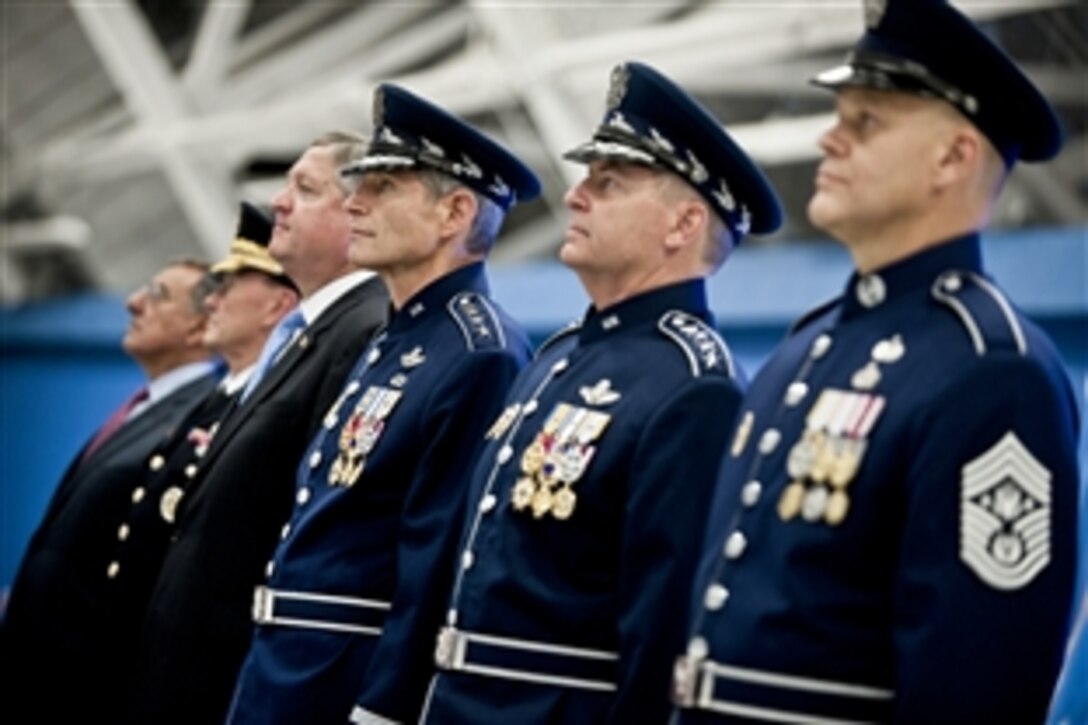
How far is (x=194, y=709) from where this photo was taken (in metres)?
4.43

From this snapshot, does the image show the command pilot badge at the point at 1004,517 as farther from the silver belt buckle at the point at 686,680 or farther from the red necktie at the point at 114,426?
the red necktie at the point at 114,426

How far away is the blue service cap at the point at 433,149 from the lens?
407cm

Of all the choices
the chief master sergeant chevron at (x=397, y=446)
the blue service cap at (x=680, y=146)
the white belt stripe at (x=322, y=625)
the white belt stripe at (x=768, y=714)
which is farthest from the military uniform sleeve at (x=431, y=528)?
the white belt stripe at (x=768, y=714)

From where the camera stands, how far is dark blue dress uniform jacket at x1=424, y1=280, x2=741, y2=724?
3.16 m

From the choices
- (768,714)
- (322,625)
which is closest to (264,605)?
(322,625)

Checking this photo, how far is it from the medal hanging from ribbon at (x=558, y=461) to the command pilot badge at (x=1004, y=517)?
0.80 meters

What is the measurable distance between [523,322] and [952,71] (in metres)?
5.25

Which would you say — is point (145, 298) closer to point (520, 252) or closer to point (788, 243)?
point (788, 243)

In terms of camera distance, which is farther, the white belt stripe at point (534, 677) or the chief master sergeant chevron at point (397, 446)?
the chief master sergeant chevron at point (397, 446)

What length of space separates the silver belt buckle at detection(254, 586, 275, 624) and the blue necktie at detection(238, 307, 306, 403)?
2.16 feet

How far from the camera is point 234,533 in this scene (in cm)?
439

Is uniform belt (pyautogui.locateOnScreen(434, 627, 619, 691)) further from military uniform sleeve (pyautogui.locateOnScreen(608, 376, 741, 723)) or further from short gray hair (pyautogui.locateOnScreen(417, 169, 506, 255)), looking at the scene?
short gray hair (pyautogui.locateOnScreen(417, 169, 506, 255))

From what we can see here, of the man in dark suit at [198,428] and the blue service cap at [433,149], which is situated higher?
the blue service cap at [433,149]

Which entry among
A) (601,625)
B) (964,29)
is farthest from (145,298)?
(964,29)
